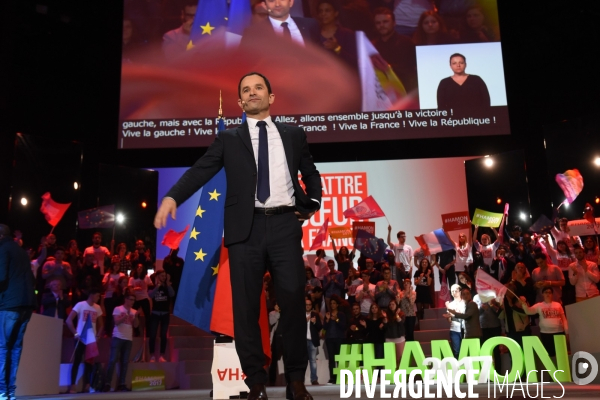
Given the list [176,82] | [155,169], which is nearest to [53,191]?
[155,169]

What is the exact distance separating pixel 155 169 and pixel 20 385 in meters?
6.86

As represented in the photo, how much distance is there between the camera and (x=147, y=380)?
965cm

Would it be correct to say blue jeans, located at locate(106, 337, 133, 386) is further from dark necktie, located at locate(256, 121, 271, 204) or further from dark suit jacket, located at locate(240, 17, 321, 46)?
dark necktie, located at locate(256, 121, 271, 204)

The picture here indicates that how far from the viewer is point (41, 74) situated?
15102mm

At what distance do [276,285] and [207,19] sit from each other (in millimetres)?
9959

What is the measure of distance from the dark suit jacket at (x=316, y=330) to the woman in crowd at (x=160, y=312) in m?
2.24

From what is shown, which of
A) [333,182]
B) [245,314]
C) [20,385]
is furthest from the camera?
[333,182]

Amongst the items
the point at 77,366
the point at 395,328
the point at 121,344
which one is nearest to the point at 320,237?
the point at 395,328

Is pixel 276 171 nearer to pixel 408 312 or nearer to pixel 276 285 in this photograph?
pixel 276 285

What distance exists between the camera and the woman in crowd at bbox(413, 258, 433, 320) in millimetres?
10836

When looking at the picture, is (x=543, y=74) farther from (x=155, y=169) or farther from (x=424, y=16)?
(x=155, y=169)

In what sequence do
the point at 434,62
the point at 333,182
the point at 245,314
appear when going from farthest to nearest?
the point at 333,182, the point at 434,62, the point at 245,314

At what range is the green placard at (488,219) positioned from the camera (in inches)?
477

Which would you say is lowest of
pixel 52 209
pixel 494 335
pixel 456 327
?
pixel 494 335
